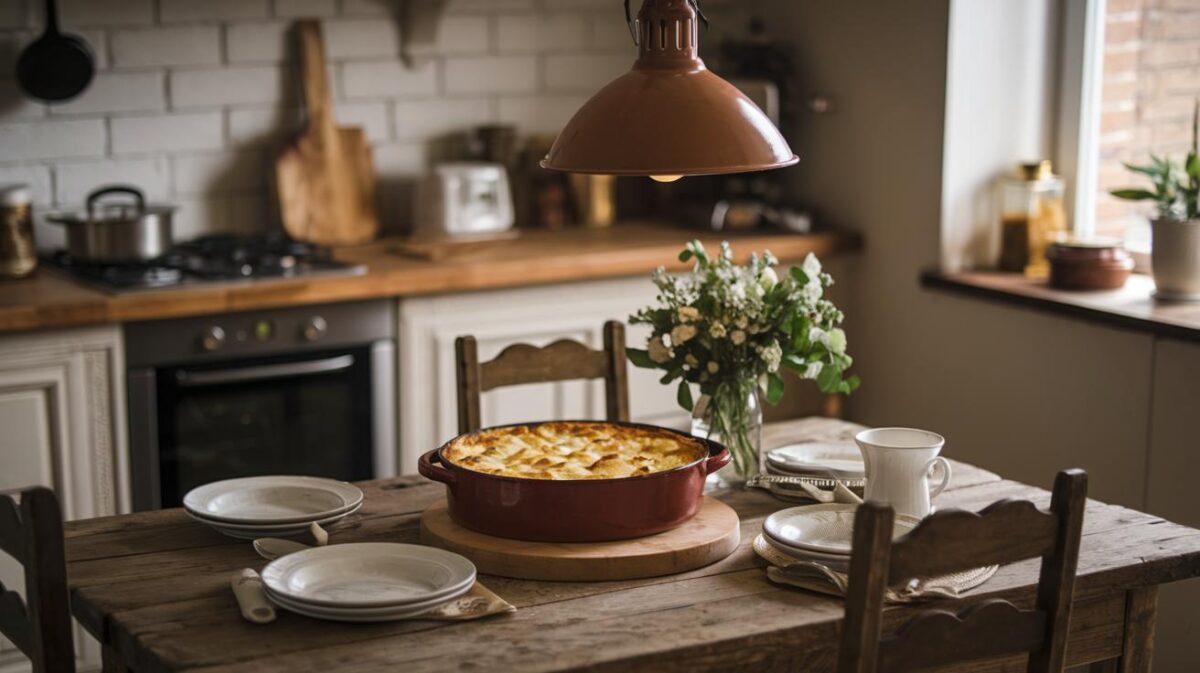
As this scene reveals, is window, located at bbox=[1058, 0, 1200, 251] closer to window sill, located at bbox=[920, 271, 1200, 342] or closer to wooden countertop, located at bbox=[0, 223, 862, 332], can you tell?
window sill, located at bbox=[920, 271, 1200, 342]

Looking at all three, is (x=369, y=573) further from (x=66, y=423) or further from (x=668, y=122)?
(x=66, y=423)

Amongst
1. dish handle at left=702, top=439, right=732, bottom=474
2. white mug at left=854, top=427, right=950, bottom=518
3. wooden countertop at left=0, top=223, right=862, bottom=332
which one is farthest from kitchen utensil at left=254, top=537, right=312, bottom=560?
wooden countertop at left=0, top=223, right=862, bottom=332

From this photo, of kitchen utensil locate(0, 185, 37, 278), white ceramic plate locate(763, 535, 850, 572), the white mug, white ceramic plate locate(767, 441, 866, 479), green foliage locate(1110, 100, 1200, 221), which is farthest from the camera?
kitchen utensil locate(0, 185, 37, 278)

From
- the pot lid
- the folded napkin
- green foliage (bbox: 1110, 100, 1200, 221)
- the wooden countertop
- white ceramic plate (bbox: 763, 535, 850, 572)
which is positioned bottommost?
the folded napkin

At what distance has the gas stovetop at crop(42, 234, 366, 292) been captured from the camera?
3305 millimetres

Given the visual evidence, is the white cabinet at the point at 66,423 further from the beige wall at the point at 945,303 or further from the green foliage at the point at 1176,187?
the green foliage at the point at 1176,187

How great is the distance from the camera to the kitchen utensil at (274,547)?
2090 mm

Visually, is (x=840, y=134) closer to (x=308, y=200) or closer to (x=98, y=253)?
(x=308, y=200)

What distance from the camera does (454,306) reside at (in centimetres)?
360

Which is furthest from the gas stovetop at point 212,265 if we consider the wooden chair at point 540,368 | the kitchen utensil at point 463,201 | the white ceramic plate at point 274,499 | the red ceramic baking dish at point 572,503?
the red ceramic baking dish at point 572,503

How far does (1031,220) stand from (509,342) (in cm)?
140

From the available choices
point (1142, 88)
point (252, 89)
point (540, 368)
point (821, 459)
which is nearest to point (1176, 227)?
point (1142, 88)

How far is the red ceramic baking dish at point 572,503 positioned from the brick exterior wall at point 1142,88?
6.74 ft

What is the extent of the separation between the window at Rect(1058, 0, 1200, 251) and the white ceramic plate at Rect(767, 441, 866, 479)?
1414 millimetres
